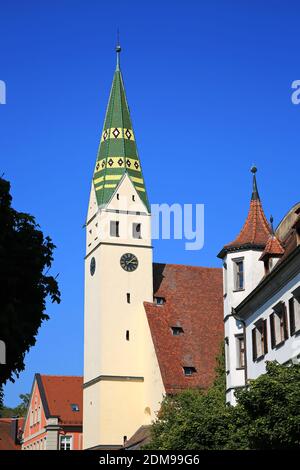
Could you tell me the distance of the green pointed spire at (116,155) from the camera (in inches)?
2844

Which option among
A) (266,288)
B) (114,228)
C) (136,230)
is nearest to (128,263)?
(136,230)

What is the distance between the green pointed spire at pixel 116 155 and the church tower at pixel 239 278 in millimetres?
27015

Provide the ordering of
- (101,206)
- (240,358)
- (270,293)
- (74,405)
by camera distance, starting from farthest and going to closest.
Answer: (74,405)
(101,206)
(240,358)
(270,293)

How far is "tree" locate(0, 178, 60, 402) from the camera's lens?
26828mm

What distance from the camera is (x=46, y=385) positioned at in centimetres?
8488

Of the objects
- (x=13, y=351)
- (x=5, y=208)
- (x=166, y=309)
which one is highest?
(x=166, y=309)

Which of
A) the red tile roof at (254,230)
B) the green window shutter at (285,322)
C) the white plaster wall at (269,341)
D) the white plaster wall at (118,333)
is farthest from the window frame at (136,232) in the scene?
the green window shutter at (285,322)

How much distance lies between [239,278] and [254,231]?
8.75 feet

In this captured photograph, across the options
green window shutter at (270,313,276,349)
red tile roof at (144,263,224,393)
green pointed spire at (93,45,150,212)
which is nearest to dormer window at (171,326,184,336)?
red tile roof at (144,263,224,393)

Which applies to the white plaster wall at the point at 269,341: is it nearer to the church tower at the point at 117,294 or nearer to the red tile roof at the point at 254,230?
the red tile roof at the point at 254,230

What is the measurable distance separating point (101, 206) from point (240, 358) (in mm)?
30192

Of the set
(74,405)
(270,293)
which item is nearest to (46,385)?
(74,405)

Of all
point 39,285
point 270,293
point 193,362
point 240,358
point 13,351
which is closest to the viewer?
point 13,351
